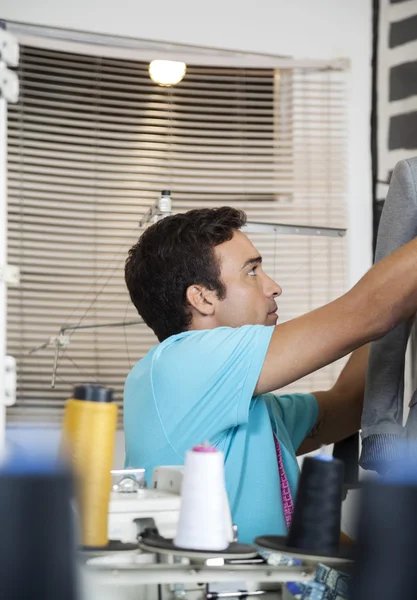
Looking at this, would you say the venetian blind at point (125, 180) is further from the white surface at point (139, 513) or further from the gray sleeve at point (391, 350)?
the white surface at point (139, 513)

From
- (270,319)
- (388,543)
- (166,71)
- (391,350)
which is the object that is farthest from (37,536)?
(166,71)

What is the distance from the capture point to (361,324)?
5.47 feet

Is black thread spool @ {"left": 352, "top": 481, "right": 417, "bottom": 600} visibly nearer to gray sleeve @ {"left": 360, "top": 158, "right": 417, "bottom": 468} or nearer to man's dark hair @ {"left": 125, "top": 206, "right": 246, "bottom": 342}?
gray sleeve @ {"left": 360, "top": 158, "right": 417, "bottom": 468}

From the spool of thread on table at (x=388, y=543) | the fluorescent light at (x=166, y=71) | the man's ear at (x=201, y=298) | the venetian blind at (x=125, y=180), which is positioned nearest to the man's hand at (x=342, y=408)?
the man's ear at (x=201, y=298)

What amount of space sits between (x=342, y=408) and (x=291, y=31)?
188 cm

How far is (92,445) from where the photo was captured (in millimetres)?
1161

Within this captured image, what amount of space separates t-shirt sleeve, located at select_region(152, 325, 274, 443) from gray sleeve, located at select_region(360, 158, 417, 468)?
288 mm

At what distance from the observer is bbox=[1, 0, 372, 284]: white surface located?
11.2 ft

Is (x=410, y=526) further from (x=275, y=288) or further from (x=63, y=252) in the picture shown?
(x=63, y=252)

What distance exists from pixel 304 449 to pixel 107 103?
1.83 m

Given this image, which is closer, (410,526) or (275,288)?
(410,526)

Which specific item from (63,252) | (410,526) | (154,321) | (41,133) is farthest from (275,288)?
(41,133)

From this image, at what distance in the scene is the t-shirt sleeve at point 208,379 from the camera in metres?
1.74

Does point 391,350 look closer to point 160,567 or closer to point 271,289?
point 271,289
